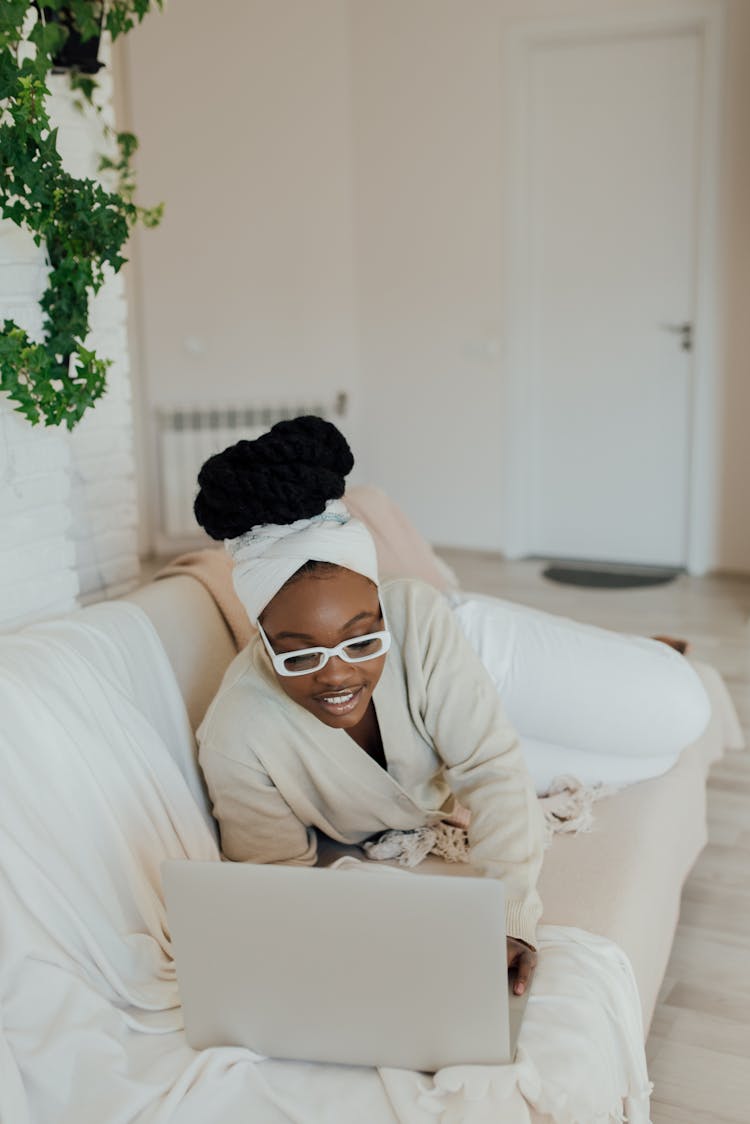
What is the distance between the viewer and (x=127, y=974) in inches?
60.9

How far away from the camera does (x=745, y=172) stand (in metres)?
4.94

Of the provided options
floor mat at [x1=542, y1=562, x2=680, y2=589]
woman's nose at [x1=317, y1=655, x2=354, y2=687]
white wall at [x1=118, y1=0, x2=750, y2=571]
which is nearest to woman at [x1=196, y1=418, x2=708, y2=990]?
woman's nose at [x1=317, y1=655, x2=354, y2=687]

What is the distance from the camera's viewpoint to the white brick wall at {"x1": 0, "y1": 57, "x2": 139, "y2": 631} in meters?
1.90

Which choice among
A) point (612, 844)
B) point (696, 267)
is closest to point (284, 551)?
point (612, 844)

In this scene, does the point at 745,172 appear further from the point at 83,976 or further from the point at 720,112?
the point at 83,976

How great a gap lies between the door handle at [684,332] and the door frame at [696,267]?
52 mm

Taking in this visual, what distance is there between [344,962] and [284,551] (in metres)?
0.52

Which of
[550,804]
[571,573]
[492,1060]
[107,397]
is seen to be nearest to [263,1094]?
[492,1060]

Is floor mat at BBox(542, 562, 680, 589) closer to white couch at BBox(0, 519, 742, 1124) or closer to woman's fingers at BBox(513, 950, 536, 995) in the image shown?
white couch at BBox(0, 519, 742, 1124)

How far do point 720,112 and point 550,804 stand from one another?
149 inches

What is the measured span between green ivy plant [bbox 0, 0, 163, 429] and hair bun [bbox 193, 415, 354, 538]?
0.42 meters

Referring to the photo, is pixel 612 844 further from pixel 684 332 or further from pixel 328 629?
pixel 684 332

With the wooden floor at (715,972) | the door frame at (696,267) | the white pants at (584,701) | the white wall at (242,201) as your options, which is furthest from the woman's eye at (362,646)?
the white wall at (242,201)

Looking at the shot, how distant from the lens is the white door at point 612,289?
5121 mm
